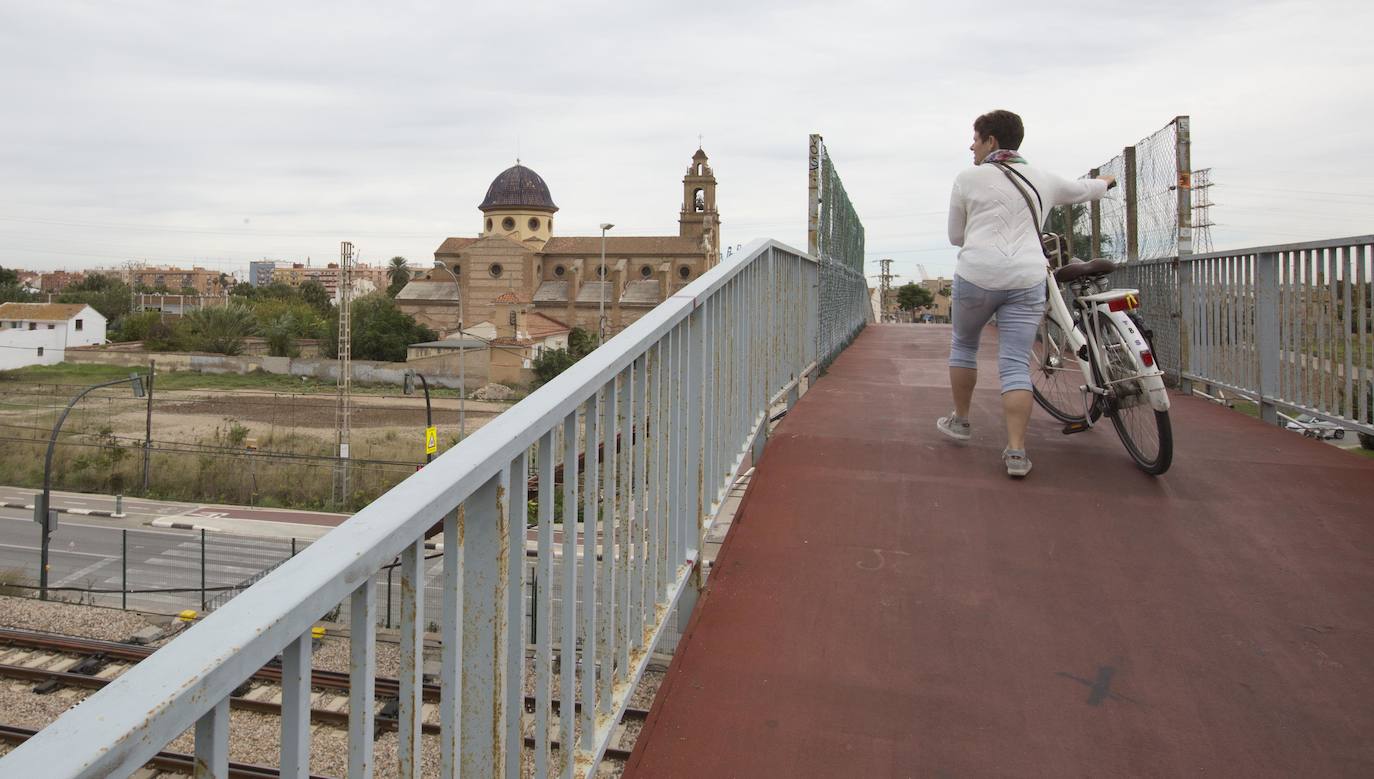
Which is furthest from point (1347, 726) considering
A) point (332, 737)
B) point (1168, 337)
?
point (332, 737)

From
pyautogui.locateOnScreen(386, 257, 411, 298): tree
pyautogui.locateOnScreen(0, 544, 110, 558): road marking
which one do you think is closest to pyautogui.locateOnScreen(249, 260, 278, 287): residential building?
pyautogui.locateOnScreen(386, 257, 411, 298): tree

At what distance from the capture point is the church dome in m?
81.6

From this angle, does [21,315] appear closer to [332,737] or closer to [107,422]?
[107,422]

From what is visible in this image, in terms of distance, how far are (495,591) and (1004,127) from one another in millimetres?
3760

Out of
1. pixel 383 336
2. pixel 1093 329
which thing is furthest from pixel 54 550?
pixel 383 336

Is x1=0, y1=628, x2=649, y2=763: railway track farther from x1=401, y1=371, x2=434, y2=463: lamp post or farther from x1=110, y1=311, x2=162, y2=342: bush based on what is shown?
x1=110, y1=311, x2=162, y2=342: bush

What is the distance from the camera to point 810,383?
6.71 metres

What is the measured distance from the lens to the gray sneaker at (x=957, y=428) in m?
4.84

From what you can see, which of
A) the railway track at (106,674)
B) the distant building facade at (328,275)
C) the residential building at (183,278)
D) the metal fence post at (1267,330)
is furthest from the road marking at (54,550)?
the residential building at (183,278)

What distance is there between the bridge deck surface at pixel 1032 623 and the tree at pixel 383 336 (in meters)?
67.1

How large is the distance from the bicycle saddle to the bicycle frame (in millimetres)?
66

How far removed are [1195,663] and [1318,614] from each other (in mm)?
593

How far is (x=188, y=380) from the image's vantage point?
61.4 meters

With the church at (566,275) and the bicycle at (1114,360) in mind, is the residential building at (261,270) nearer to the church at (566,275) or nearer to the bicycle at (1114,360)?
the church at (566,275)
